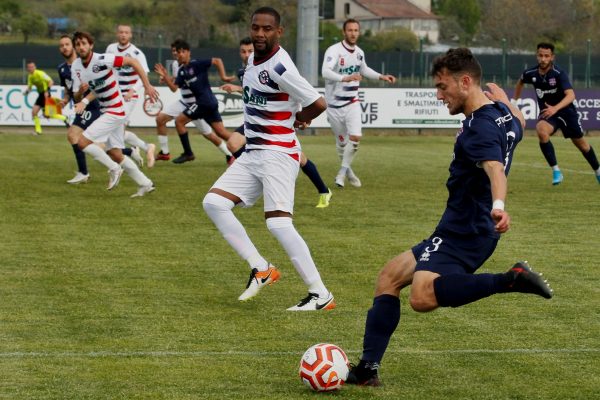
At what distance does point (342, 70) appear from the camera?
18266 millimetres

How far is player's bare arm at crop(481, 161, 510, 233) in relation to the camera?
5875mm

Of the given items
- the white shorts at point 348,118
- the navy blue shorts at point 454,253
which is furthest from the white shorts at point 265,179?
the white shorts at point 348,118

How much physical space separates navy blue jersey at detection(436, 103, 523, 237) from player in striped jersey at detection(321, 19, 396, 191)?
10964 millimetres

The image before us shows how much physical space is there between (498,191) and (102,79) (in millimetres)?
10440

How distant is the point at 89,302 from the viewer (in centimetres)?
884

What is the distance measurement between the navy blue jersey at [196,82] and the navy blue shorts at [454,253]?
13.3 metres

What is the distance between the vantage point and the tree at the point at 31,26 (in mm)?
65000

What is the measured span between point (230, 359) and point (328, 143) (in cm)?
2199

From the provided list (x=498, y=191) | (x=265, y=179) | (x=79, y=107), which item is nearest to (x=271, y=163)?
(x=265, y=179)

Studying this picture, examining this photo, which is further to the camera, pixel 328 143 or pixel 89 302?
pixel 328 143

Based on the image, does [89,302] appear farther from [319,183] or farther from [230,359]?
[319,183]

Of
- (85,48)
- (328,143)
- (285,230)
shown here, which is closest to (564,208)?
(85,48)

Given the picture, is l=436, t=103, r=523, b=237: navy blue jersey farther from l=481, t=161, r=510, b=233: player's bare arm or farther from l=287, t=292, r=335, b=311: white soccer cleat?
l=287, t=292, r=335, b=311: white soccer cleat

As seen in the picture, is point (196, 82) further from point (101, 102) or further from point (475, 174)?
point (475, 174)
